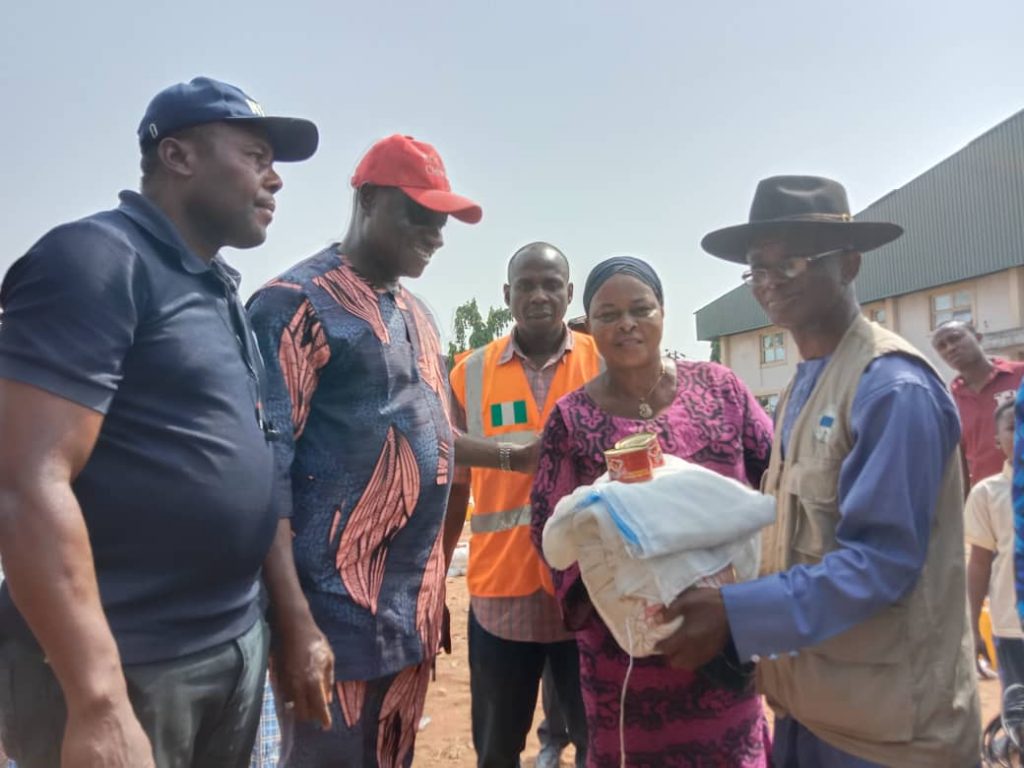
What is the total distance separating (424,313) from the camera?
2.76 m

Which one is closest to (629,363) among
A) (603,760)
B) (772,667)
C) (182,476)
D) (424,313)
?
(424,313)

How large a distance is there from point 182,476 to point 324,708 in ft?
2.52

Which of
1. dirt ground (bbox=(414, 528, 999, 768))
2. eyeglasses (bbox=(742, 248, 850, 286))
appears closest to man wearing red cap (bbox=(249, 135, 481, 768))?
eyeglasses (bbox=(742, 248, 850, 286))

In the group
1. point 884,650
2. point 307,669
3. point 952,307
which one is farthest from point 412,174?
point 952,307

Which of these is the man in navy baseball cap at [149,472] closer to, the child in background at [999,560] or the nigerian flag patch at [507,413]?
the nigerian flag patch at [507,413]

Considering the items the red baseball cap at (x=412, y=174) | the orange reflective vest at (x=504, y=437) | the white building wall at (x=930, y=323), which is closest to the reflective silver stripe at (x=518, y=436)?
the orange reflective vest at (x=504, y=437)

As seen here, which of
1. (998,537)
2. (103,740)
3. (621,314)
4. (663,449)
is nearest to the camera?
(103,740)

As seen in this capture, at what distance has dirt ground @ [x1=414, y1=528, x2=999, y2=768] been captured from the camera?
4480 millimetres

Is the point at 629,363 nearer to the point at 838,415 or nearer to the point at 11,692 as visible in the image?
the point at 838,415

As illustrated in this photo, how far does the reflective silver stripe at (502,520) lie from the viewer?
3.38m

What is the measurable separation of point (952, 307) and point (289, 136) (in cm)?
2538

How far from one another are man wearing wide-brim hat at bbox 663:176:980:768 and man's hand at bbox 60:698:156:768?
1.16m

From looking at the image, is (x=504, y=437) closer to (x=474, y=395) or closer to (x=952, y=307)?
(x=474, y=395)

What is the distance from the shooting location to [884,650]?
175 cm
